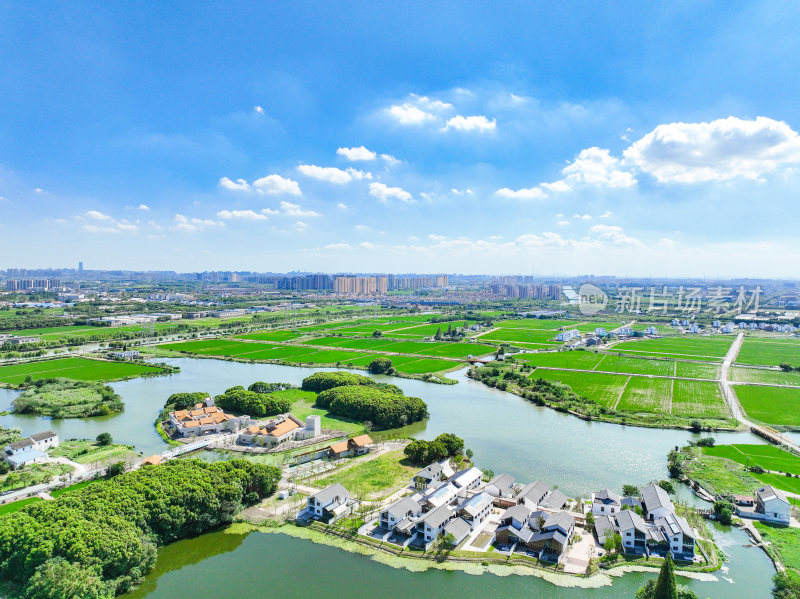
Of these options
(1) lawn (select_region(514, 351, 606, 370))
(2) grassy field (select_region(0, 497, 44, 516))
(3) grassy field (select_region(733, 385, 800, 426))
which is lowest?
(2) grassy field (select_region(0, 497, 44, 516))

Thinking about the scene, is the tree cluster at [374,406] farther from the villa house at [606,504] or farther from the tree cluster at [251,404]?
the villa house at [606,504]

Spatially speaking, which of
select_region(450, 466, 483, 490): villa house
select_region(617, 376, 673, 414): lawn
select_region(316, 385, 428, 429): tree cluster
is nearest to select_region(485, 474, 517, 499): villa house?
select_region(450, 466, 483, 490): villa house

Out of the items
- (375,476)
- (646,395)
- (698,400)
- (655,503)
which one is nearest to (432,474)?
(375,476)

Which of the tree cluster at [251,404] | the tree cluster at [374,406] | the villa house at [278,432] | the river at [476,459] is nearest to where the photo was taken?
the river at [476,459]

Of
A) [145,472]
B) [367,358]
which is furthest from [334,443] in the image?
[367,358]

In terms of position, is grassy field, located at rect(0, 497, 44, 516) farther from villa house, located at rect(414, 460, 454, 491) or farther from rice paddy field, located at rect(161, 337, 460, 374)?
rice paddy field, located at rect(161, 337, 460, 374)

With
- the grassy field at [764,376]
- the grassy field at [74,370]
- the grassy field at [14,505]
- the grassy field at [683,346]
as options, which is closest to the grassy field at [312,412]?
the grassy field at [14,505]

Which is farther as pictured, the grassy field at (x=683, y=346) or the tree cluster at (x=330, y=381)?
the grassy field at (x=683, y=346)

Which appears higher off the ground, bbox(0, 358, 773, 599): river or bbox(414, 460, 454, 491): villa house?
bbox(414, 460, 454, 491): villa house
